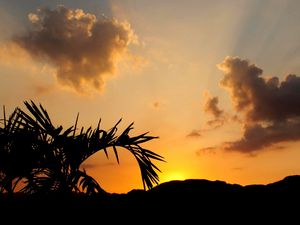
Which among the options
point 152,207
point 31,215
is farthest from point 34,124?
point 152,207

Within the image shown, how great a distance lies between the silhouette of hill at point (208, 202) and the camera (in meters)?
9.29

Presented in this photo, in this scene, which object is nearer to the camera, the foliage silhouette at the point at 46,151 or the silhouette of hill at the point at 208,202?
the foliage silhouette at the point at 46,151

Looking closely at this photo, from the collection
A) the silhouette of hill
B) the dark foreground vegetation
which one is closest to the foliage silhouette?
the dark foreground vegetation

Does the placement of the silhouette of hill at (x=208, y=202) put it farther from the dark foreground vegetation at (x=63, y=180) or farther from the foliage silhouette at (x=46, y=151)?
the foliage silhouette at (x=46, y=151)

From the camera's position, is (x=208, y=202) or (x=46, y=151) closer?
(x=46, y=151)

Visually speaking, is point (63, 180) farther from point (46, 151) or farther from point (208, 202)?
point (208, 202)

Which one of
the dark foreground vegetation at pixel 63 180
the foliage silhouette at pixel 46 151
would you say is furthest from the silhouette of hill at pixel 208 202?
the foliage silhouette at pixel 46 151

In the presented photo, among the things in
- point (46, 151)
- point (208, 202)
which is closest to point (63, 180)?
point (46, 151)

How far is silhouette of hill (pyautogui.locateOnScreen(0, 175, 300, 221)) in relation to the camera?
30.5 ft

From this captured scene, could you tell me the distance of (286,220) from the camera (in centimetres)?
905

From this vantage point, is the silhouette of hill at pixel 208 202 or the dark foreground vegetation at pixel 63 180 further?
the silhouette of hill at pixel 208 202

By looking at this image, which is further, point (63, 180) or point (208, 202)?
point (208, 202)

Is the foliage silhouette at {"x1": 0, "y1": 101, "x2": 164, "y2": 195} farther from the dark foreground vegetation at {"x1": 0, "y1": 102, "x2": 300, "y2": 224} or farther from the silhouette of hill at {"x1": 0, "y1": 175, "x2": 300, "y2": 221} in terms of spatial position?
the silhouette of hill at {"x1": 0, "y1": 175, "x2": 300, "y2": 221}

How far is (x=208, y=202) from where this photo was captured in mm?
10070
